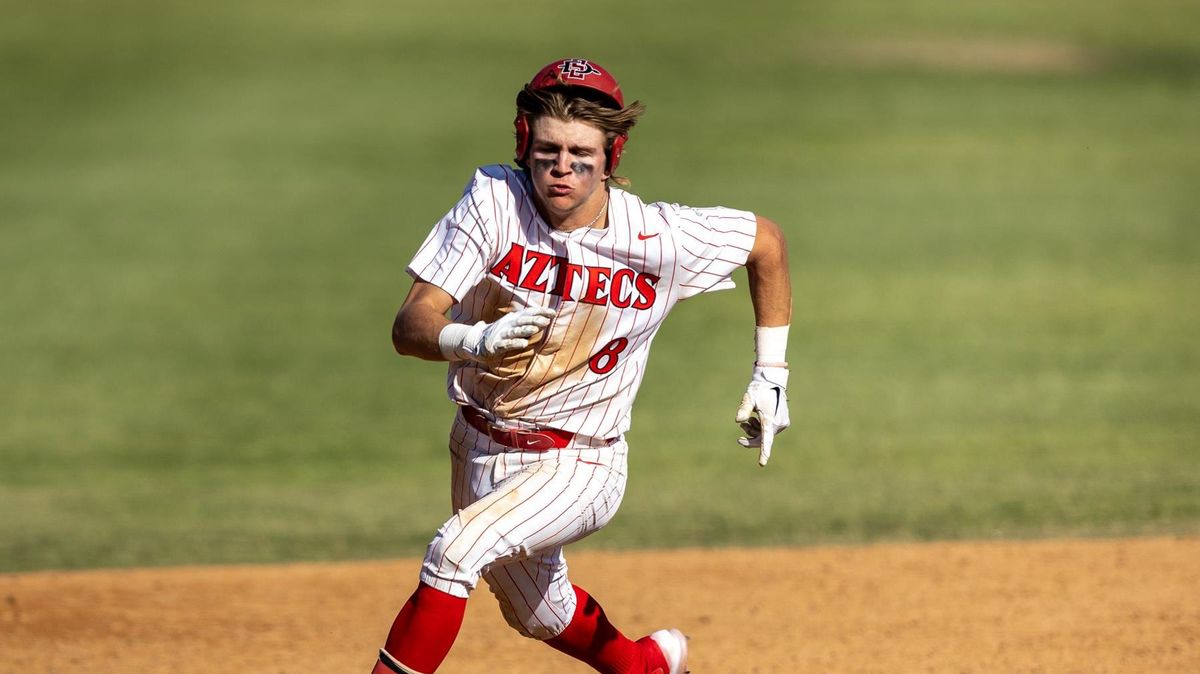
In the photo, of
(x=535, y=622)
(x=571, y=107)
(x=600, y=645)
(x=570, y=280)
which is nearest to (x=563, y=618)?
(x=535, y=622)

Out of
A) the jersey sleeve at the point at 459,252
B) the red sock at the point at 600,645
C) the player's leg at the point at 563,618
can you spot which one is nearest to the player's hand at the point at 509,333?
the jersey sleeve at the point at 459,252

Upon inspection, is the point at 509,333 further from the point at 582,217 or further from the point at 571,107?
the point at 571,107

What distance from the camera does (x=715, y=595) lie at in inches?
301

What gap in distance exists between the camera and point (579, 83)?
490 cm

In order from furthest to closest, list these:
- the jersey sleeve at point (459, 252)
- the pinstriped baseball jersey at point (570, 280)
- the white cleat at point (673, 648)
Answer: the white cleat at point (673, 648) < the pinstriped baseball jersey at point (570, 280) < the jersey sleeve at point (459, 252)

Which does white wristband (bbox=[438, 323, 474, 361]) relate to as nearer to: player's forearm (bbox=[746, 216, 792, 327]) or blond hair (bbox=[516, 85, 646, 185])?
blond hair (bbox=[516, 85, 646, 185])

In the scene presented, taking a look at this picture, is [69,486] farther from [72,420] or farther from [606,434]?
[606,434]

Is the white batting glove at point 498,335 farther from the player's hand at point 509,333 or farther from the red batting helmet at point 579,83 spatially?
the red batting helmet at point 579,83

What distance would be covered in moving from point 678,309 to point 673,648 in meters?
8.80

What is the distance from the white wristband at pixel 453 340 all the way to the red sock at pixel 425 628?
725 mm

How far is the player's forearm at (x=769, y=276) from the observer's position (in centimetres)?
532

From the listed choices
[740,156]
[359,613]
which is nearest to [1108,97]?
[740,156]

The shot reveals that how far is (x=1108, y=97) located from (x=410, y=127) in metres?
11.3

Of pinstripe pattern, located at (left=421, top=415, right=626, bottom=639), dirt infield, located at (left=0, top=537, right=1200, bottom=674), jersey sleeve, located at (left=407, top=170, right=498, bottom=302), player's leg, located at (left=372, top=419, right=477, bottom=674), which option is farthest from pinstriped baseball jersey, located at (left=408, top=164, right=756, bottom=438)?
dirt infield, located at (left=0, top=537, right=1200, bottom=674)
